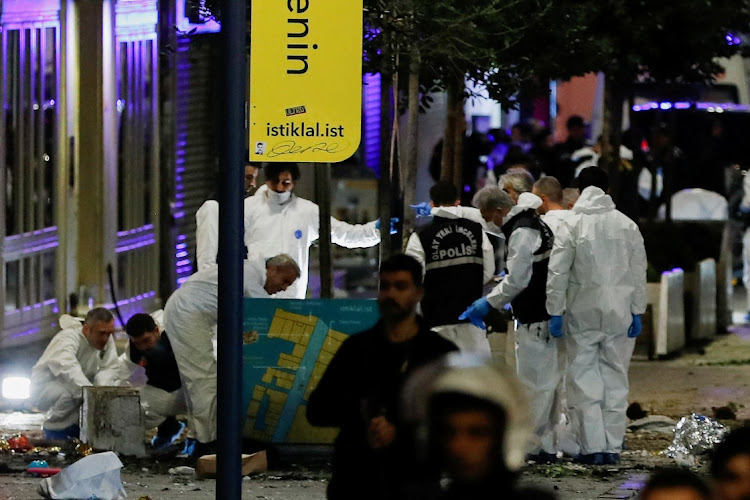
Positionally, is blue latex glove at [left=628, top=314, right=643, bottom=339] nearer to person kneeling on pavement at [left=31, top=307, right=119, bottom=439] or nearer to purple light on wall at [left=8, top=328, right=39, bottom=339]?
person kneeling on pavement at [left=31, top=307, right=119, bottom=439]

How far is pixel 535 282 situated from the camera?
10.5 meters

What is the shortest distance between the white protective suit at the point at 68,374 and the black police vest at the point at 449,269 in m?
2.21

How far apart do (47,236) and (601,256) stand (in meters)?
Result: 6.76

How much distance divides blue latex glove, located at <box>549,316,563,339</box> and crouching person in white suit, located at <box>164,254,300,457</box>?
1619 millimetres

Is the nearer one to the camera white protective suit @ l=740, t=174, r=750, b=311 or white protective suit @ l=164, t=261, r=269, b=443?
white protective suit @ l=164, t=261, r=269, b=443

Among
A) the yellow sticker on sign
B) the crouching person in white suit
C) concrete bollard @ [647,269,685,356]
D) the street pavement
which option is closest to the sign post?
the yellow sticker on sign

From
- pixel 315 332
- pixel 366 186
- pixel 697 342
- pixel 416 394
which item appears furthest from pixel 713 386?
pixel 416 394

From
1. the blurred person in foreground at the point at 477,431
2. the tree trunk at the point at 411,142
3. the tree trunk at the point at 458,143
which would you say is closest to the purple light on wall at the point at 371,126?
the tree trunk at the point at 458,143

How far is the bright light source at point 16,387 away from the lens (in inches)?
475

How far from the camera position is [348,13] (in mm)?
6719

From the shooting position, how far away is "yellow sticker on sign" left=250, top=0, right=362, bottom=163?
6586mm

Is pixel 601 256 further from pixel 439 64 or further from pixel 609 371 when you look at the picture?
pixel 439 64

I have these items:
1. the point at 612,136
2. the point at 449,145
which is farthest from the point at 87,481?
the point at 612,136

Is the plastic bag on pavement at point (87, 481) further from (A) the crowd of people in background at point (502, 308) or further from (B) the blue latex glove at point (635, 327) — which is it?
(B) the blue latex glove at point (635, 327)
